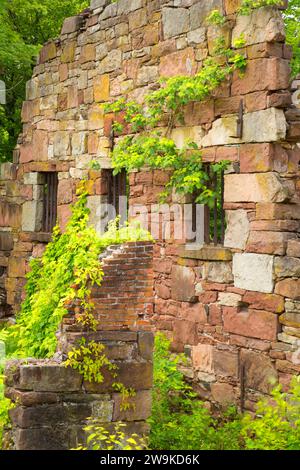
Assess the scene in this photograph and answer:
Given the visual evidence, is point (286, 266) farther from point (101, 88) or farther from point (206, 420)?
point (101, 88)

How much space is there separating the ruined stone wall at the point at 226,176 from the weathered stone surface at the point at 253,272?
13mm

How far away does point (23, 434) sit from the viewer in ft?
21.0

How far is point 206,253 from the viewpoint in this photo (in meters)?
9.60

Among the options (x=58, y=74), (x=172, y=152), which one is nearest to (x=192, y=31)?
(x=172, y=152)

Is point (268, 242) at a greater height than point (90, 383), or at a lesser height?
greater

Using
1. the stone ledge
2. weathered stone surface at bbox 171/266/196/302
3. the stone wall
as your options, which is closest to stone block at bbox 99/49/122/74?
the stone ledge

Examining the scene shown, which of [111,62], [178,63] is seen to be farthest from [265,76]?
[111,62]

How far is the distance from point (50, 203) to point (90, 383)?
7194 mm

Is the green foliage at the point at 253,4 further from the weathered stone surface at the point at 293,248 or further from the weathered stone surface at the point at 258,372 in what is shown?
the weathered stone surface at the point at 258,372

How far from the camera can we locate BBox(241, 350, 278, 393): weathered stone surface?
8.70 meters

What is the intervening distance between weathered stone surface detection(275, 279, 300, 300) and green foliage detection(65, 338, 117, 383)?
2.74m

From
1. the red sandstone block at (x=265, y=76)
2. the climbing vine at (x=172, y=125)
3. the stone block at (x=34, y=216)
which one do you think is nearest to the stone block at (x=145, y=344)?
the climbing vine at (x=172, y=125)

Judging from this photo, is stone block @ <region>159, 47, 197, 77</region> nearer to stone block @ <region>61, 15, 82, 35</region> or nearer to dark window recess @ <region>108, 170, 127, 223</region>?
dark window recess @ <region>108, 170, 127, 223</region>

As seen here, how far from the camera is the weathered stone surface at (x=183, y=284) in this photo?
9.87m
